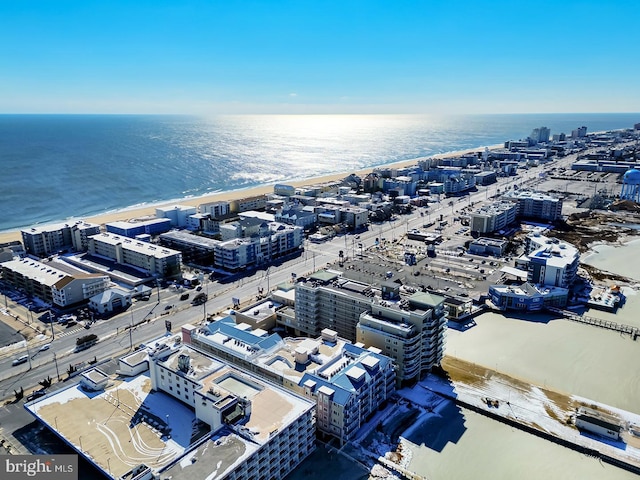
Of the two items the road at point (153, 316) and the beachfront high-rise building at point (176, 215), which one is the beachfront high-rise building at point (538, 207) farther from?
the beachfront high-rise building at point (176, 215)

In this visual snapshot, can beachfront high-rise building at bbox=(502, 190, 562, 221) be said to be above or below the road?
above

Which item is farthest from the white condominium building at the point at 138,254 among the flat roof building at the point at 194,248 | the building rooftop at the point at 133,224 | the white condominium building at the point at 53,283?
the white condominium building at the point at 53,283

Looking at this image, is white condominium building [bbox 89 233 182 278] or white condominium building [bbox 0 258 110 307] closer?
white condominium building [bbox 0 258 110 307]

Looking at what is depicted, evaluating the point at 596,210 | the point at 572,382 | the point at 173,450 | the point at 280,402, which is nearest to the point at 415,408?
the point at 280,402

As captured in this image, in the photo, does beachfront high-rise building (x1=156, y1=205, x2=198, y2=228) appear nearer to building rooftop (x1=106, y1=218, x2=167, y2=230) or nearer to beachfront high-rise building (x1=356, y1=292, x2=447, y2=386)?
building rooftop (x1=106, y1=218, x2=167, y2=230)

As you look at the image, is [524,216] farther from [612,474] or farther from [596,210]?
[612,474]

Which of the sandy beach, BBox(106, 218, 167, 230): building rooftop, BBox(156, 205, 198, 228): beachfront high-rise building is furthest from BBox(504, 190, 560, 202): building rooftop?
BBox(106, 218, 167, 230): building rooftop

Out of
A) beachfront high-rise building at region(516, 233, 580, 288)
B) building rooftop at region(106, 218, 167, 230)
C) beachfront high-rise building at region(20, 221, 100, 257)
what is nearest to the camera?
beachfront high-rise building at region(516, 233, 580, 288)
